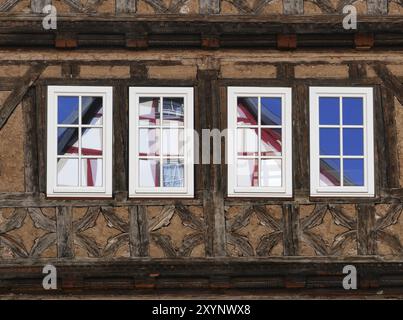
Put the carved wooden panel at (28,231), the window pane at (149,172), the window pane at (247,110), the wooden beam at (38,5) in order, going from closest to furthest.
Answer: the carved wooden panel at (28,231) < the wooden beam at (38,5) < the window pane at (149,172) < the window pane at (247,110)

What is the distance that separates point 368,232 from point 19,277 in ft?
12.8

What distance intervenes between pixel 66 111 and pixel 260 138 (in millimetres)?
2204

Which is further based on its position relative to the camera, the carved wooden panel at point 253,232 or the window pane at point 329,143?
the window pane at point 329,143

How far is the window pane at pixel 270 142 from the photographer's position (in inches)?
517

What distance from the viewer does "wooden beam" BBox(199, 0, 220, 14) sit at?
1298 cm

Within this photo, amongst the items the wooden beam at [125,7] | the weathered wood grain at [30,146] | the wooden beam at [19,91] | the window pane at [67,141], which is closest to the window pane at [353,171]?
the wooden beam at [125,7]

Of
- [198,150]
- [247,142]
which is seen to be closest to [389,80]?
[247,142]

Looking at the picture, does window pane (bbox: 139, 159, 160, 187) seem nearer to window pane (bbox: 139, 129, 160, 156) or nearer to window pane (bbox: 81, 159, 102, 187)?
window pane (bbox: 139, 129, 160, 156)

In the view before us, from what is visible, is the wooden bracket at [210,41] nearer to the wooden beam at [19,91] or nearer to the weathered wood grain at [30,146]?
the wooden beam at [19,91]

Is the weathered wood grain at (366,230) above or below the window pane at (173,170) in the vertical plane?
below

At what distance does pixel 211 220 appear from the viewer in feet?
42.3

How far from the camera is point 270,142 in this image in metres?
13.1
